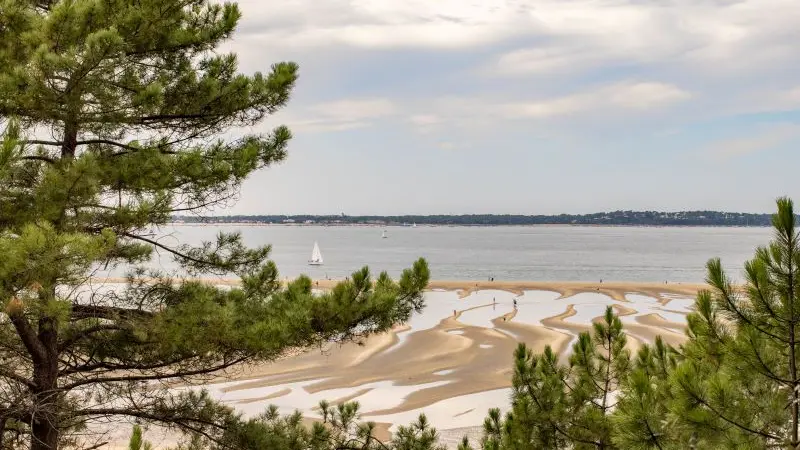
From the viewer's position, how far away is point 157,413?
20.9ft

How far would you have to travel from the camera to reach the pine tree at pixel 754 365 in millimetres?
3824

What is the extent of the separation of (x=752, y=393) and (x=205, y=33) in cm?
584

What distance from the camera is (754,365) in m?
4.02

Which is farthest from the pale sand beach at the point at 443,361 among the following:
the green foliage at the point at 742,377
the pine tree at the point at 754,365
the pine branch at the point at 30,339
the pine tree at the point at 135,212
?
the pine tree at the point at 754,365

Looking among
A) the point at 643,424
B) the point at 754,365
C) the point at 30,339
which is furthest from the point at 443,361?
Answer: the point at 754,365

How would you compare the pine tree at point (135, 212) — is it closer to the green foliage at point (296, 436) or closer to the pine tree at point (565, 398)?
the green foliage at point (296, 436)

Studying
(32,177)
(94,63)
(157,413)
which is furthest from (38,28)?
(157,413)

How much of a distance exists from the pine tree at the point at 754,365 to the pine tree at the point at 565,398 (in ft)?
6.56

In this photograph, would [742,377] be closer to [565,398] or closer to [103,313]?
[565,398]

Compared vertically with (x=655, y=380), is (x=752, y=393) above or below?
above

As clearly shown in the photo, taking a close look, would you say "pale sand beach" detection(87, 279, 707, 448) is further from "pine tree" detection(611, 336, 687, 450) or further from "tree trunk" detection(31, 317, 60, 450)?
"pine tree" detection(611, 336, 687, 450)

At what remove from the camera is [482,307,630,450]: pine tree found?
6164 millimetres

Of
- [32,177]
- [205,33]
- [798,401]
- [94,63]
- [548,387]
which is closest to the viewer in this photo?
[798,401]

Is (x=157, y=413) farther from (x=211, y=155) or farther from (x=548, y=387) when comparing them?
(x=548, y=387)
